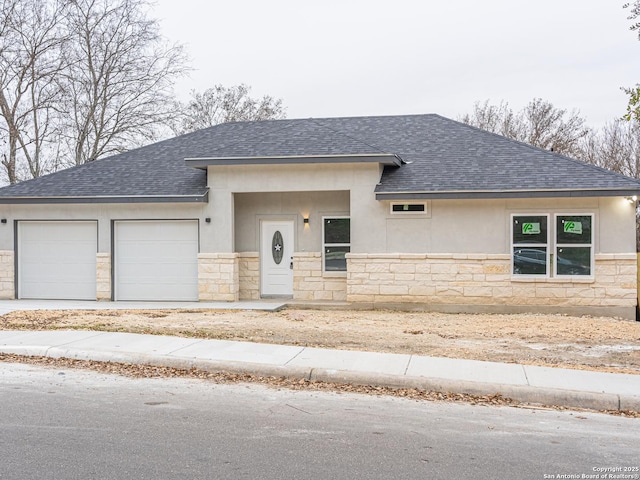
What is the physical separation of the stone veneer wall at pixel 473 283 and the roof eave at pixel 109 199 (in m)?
4.28

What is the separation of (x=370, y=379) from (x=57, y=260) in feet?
42.1

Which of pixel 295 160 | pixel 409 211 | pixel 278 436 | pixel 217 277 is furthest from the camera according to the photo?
pixel 217 277

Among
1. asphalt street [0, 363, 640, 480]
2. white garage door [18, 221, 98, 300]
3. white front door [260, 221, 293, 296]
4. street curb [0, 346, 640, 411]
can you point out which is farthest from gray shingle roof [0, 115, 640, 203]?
asphalt street [0, 363, 640, 480]

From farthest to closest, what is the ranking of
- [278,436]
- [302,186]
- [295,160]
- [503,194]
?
[302,186] < [295,160] < [503,194] < [278,436]

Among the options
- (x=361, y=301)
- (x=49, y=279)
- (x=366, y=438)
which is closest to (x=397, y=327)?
(x=361, y=301)

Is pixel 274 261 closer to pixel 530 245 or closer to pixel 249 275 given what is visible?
pixel 249 275

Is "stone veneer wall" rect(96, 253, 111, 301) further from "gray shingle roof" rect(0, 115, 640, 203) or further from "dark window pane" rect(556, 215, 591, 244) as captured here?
"dark window pane" rect(556, 215, 591, 244)

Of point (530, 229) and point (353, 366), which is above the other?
point (530, 229)

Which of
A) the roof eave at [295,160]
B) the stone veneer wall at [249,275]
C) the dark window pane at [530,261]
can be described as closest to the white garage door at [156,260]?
the stone veneer wall at [249,275]

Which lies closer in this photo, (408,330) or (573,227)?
(408,330)

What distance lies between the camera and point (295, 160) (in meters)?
17.5

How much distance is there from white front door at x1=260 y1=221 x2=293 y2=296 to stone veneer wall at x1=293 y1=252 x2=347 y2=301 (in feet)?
1.24

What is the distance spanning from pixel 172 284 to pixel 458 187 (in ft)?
25.9

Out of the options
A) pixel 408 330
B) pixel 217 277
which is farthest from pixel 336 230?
pixel 408 330
